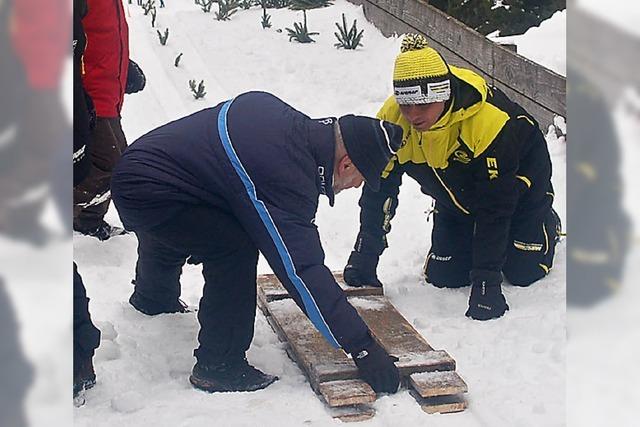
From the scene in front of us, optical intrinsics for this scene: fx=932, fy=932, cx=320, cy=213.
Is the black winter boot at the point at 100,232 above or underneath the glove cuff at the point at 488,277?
underneath

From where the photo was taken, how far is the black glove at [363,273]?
12.5ft

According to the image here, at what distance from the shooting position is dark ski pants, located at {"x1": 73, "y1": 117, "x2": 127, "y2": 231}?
163 inches

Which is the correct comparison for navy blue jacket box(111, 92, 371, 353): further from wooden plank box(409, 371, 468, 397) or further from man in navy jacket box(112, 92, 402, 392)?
wooden plank box(409, 371, 468, 397)

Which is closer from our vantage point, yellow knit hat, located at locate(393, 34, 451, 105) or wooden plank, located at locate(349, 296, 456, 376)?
wooden plank, located at locate(349, 296, 456, 376)

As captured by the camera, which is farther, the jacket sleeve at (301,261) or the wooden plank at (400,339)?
the wooden plank at (400,339)

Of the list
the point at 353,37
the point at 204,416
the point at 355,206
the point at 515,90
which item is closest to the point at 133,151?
the point at 204,416

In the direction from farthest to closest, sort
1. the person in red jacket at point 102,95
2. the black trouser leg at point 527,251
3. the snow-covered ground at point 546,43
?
the snow-covered ground at point 546,43
the person in red jacket at point 102,95
the black trouser leg at point 527,251

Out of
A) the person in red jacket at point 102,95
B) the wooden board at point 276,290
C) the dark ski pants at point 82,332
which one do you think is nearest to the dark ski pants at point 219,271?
the dark ski pants at point 82,332

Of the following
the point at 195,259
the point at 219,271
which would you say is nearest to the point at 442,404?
the point at 219,271

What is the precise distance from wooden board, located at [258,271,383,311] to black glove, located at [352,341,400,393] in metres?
0.84

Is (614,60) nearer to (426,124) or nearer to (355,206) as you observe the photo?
(426,124)

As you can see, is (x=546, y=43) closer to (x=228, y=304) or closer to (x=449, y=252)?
(x=449, y=252)

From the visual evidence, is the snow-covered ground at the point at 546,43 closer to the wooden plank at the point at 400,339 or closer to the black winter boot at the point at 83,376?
the wooden plank at the point at 400,339

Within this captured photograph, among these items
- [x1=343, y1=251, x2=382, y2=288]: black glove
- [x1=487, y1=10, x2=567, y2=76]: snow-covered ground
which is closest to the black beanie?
[x1=343, y1=251, x2=382, y2=288]: black glove
